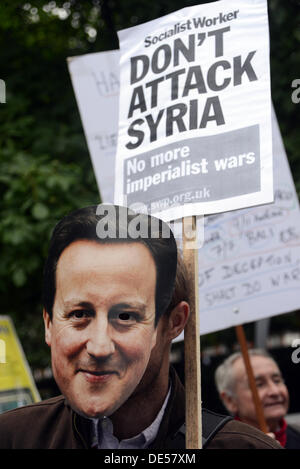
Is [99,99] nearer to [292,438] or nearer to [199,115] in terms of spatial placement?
[199,115]

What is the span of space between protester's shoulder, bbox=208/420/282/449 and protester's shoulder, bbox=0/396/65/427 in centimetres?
43

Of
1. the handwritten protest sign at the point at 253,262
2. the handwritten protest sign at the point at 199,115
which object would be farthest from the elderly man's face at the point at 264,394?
the handwritten protest sign at the point at 199,115

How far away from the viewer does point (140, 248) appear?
73.0 inches

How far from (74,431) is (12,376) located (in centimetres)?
241

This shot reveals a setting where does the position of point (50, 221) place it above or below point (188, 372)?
above

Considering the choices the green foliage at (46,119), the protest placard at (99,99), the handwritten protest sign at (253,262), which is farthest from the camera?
the green foliage at (46,119)

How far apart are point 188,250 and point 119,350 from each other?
0.35 meters

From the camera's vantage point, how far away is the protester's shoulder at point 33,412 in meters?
1.92

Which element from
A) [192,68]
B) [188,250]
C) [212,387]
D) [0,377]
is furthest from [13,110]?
[212,387]

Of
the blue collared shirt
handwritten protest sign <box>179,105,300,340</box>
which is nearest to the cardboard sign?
handwritten protest sign <box>179,105,300,340</box>

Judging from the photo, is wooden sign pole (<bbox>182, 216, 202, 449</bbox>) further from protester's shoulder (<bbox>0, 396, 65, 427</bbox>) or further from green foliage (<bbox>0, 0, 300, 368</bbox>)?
green foliage (<bbox>0, 0, 300, 368</bbox>)

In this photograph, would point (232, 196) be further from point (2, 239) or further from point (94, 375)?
point (2, 239)

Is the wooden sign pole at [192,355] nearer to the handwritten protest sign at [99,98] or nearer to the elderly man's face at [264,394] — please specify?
the handwritten protest sign at [99,98]

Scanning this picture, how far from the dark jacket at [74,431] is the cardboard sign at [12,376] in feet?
6.63
